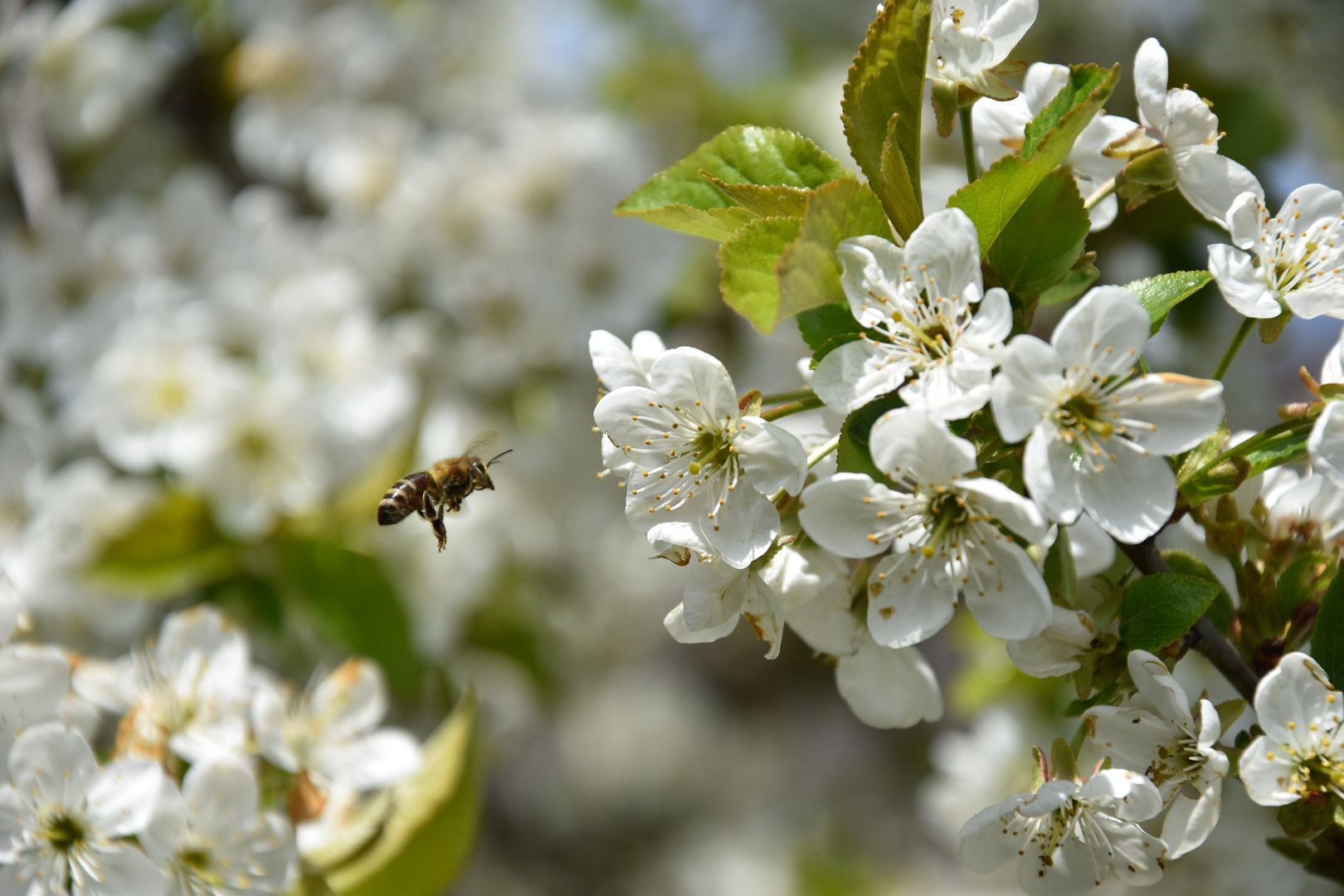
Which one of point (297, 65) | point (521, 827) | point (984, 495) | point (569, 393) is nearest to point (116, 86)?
point (297, 65)

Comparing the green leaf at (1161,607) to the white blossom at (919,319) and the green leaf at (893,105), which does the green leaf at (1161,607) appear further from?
the green leaf at (893,105)

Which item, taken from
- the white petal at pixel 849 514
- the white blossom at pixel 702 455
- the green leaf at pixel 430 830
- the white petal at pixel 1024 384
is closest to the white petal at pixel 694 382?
the white blossom at pixel 702 455

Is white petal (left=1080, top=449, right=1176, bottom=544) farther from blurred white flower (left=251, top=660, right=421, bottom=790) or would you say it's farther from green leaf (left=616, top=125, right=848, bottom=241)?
blurred white flower (left=251, top=660, right=421, bottom=790)

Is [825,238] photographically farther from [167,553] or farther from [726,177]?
[167,553]

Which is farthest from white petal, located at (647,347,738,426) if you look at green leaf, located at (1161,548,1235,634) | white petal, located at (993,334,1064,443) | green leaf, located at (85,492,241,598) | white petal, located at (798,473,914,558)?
green leaf, located at (85,492,241,598)

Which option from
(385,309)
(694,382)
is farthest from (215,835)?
(385,309)
